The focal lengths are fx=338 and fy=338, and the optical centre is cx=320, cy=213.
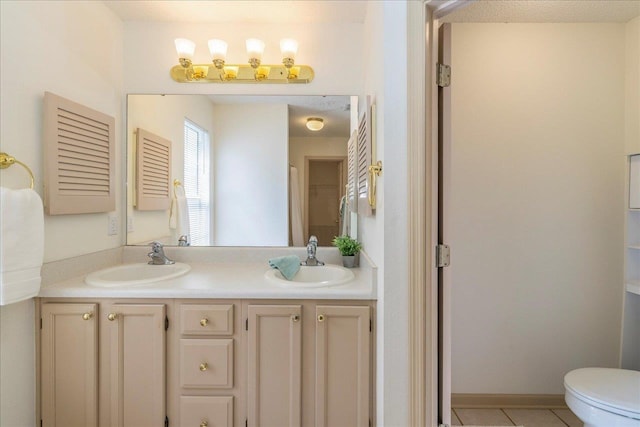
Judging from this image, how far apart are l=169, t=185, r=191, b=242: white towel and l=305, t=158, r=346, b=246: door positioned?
2.55 ft

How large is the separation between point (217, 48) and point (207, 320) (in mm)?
1564

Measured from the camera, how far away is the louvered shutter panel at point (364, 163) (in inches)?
62.8

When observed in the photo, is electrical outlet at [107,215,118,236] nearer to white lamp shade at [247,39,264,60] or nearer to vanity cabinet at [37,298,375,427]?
vanity cabinet at [37,298,375,427]

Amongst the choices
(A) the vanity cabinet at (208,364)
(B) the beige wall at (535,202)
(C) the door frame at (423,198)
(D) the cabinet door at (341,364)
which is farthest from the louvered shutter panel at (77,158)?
(B) the beige wall at (535,202)

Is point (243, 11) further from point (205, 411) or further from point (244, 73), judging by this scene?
point (205, 411)

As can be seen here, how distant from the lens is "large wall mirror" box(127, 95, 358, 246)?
2178mm

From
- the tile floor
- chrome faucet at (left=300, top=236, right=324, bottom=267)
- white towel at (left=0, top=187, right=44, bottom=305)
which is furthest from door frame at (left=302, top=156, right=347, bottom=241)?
the tile floor

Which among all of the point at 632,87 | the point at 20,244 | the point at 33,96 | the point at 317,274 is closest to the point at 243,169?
the point at 317,274

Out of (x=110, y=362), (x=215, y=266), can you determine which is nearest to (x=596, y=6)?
(x=215, y=266)

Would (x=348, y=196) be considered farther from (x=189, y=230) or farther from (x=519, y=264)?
(x=519, y=264)

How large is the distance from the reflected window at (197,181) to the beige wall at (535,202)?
5.28 feet

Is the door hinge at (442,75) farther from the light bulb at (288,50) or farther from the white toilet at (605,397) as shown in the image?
the white toilet at (605,397)

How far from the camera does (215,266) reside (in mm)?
2064

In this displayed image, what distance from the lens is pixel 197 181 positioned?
7.24 ft
